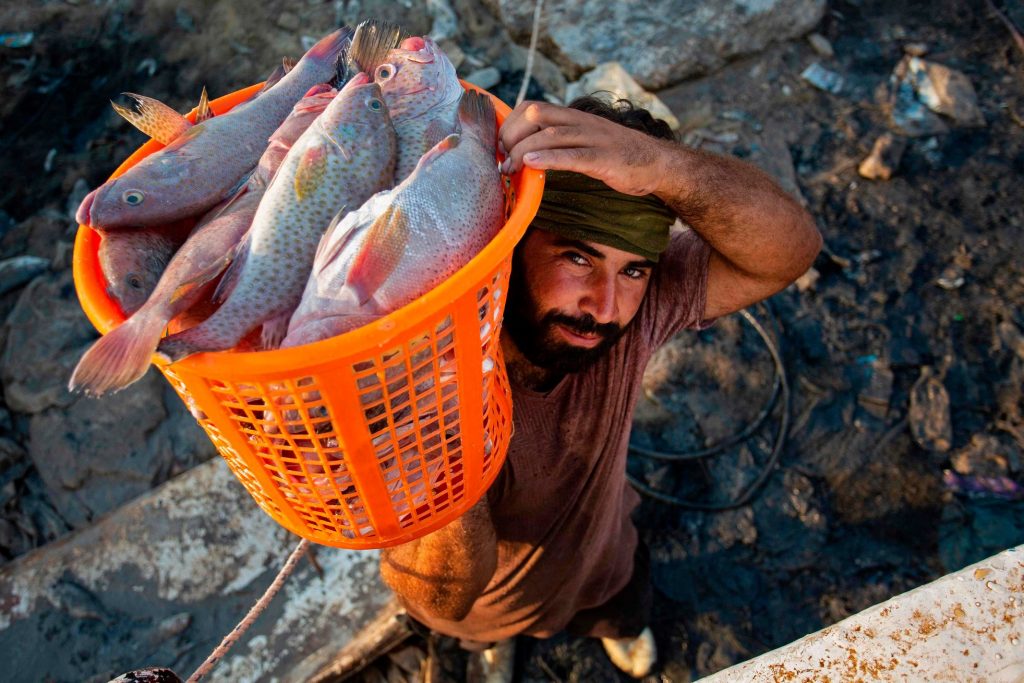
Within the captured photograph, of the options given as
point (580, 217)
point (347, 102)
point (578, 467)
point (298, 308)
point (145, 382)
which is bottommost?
point (145, 382)

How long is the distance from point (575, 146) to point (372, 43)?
2.17 feet

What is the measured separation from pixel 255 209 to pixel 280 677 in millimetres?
2242

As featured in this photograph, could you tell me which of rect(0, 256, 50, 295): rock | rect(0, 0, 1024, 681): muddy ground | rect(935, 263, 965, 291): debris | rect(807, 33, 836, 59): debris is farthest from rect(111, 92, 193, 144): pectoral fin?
rect(807, 33, 836, 59): debris

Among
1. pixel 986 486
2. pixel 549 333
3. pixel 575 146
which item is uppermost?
pixel 575 146

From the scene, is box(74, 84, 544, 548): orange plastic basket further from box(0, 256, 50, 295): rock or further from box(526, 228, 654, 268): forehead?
box(0, 256, 50, 295): rock

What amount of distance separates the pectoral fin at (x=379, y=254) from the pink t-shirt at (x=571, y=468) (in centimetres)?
101

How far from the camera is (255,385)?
110 centimetres

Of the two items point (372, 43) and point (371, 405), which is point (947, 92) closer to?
point (372, 43)

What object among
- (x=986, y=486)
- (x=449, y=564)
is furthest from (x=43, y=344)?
(x=986, y=486)

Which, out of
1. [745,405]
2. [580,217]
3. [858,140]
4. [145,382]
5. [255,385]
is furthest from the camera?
[858,140]

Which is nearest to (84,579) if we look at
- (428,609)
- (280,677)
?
(280,677)

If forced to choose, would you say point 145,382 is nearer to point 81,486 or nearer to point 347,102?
point 81,486

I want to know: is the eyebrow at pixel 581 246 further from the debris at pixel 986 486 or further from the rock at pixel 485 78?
the rock at pixel 485 78

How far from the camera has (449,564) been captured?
201 centimetres
